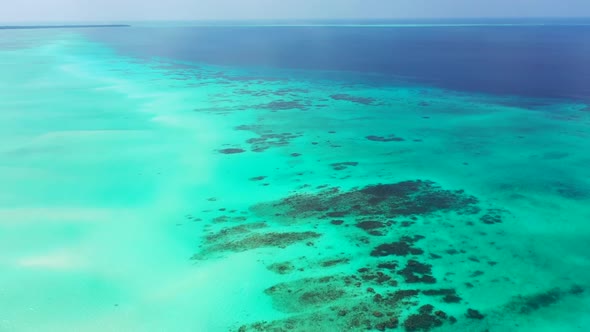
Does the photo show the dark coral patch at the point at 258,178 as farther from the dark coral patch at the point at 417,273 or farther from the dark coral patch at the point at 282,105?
the dark coral patch at the point at 282,105

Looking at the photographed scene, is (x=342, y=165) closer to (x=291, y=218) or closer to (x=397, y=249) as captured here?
(x=291, y=218)

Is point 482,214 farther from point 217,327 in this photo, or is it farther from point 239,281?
point 217,327

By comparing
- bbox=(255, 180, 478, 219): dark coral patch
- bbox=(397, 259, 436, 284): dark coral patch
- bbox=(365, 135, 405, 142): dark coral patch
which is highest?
bbox=(365, 135, 405, 142): dark coral patch

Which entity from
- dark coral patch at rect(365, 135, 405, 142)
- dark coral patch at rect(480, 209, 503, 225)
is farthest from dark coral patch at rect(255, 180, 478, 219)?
dark coral patch at rect(365, 135, 405, 142)

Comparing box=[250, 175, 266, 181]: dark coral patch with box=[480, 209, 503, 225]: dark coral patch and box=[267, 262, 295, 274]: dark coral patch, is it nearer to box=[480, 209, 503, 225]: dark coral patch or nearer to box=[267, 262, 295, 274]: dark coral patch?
box=[267, 262, 295, 274]: dark coral patch

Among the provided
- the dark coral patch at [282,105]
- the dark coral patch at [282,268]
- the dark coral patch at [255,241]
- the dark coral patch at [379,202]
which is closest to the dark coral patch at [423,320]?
the dark coral patch at [282,268]

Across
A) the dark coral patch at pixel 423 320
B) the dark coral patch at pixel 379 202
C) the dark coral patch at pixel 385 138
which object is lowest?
the dark coral patch at pixel 423 320

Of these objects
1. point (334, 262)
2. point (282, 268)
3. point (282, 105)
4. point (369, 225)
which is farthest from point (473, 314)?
point (282, 105)

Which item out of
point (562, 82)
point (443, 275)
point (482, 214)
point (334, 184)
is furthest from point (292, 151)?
point (562, 82)

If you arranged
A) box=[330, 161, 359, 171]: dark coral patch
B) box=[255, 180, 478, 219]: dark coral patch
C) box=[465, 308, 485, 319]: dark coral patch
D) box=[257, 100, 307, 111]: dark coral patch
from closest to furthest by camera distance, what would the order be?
1. box=[465, 308, 485, 319]: dark coral patch
2. box=[255, 180, 478, 219]: dark coral patch
3. box=[330, 161, 359, 171]: dark coral patch
4. box=[257, 100, 307, 111]: dark coral patch
